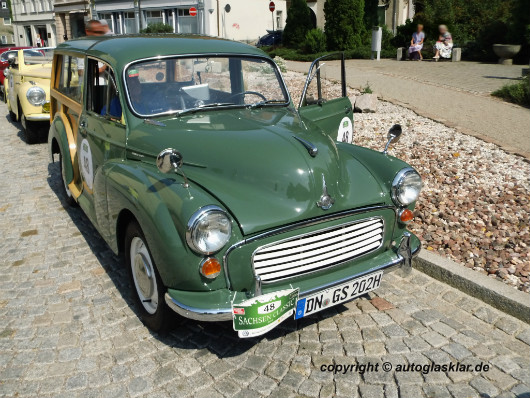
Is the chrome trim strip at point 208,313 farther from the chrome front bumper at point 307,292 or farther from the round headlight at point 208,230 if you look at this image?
the round headlight at point 208,230

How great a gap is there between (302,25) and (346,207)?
26333mm

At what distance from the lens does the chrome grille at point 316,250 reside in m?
2.92

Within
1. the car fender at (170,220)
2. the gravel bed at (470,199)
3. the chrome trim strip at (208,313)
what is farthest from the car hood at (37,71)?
the chrome trim strip at (208,313)

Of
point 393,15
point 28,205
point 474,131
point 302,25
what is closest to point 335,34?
point 302,25

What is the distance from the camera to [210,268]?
279 centimetres

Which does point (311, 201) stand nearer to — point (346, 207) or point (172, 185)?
point (346, 207)

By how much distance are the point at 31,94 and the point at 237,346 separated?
7.13 meters

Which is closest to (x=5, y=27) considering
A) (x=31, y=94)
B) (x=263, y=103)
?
(x=31, y=94)

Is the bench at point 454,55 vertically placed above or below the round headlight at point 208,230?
above

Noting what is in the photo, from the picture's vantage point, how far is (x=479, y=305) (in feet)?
12.3

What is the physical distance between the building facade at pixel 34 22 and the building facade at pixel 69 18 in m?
1.47

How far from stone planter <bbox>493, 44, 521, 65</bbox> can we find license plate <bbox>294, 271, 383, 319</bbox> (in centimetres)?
1716

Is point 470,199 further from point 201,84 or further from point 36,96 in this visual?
point 36,96

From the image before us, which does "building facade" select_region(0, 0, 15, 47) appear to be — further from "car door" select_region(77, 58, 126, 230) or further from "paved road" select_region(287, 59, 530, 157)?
"car door" select_region(77, 58, 126, 230)
